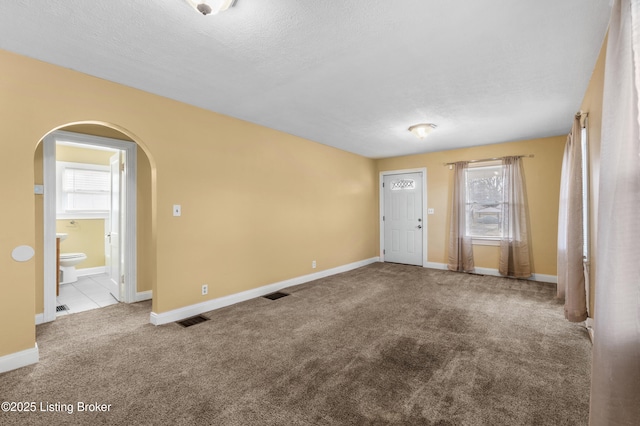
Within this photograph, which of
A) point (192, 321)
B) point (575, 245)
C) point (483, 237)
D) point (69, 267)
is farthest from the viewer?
point (483, 237)

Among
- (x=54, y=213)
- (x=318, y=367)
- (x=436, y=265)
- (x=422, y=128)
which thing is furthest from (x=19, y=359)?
(x=436, y=265)

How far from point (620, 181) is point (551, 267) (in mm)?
4893

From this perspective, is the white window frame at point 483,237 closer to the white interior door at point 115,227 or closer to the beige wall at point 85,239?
the white interior door at point 115,227

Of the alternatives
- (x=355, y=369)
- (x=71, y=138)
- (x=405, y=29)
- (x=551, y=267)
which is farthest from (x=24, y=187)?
(x=551, y=267)

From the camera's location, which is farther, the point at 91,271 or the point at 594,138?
the point at 91,271

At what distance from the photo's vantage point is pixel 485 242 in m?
5.58

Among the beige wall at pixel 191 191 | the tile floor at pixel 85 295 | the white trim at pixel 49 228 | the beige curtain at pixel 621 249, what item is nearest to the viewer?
the beige curtain at pixel 621 249

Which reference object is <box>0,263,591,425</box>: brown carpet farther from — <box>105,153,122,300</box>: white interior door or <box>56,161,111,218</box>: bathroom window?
<box>56,161,111,218</box>: bathroom window

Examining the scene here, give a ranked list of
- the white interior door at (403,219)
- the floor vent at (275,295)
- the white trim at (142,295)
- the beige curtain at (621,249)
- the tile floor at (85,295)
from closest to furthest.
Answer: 1. the beige curtain at (621,249)
2. the tile floor at (85,295)
3. the white trim at (142,295)
4. the floor vent at (275,295)
5. the white interior door at (403,219)

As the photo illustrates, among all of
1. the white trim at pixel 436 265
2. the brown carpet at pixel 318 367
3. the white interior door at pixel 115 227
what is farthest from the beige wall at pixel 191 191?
the white trim at pixel 436 265

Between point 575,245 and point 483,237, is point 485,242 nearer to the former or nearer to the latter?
point 483,237

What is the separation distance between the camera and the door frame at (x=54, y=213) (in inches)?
125

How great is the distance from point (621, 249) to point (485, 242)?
4893 millimetres

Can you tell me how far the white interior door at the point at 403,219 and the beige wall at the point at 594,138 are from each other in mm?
3555
